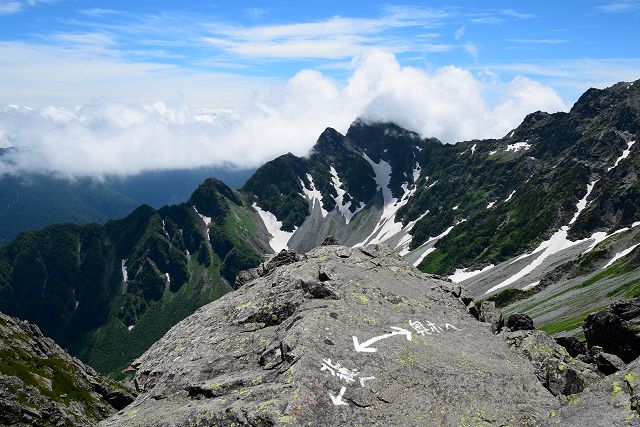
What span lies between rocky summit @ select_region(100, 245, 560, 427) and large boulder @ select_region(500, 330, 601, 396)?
685 mm

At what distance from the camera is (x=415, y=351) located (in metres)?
24.4

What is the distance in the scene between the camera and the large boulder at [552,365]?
23.6m

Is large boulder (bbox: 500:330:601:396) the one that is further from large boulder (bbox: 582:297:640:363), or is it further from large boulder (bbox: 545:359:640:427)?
large boulder (bbox: 582:297:640:363)

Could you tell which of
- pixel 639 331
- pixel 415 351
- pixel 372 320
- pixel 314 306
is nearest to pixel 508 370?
pixel 415 351

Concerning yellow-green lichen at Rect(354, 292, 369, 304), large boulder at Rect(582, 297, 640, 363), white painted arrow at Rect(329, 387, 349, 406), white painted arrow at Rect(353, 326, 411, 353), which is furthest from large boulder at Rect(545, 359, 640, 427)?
large boulder at Rect(582, 297, 640, 363)

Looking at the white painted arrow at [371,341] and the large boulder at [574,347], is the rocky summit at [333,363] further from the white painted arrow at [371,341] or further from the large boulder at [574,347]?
the large boulder at [574,347]

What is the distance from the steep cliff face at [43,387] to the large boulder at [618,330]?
4284cm

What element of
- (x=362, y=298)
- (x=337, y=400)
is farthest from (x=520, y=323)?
(x=337, y=400)

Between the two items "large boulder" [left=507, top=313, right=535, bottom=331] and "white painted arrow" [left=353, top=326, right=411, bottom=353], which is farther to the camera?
"large boulder" [left=507, top=313, right=535, bottom=331]

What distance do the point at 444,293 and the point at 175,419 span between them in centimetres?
1855

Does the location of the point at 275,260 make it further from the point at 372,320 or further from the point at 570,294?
the point at 570,294

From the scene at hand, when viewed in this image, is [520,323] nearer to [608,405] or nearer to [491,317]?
[491,317]

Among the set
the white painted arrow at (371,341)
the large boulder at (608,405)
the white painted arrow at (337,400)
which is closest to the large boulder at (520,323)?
the white painted arrow at (371,341)

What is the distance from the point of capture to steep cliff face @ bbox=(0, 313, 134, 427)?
62250 mm
